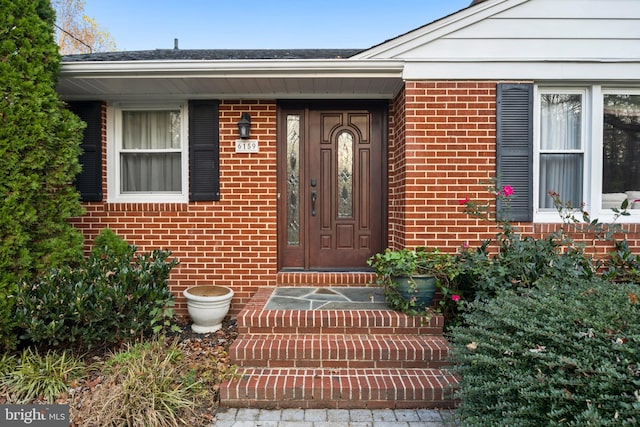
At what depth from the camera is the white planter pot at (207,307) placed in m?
3.95

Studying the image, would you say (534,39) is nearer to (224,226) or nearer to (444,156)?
(444,156)

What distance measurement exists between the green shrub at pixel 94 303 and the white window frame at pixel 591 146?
3.98 meters

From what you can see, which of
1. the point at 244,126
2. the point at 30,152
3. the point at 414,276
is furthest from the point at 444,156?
the point at 30,152

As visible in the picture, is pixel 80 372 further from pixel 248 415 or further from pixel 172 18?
pixel 172 18

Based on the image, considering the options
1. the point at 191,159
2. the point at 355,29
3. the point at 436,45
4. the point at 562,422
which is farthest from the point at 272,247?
the point at 355,29

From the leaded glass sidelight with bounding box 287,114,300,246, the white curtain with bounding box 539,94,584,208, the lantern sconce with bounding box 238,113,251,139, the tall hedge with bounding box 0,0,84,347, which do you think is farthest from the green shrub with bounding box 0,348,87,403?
the white curtain with bounding box 539,94,584,208

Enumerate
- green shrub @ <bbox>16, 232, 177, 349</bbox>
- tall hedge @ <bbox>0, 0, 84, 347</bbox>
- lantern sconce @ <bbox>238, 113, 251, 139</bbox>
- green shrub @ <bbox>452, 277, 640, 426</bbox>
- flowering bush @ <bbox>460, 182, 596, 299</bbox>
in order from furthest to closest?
lantern sconce @ <bbox>238, 113, 251, 139</bbox> → flowering bush @ <bbox>460, 182, 596, 299</bbox> → tall hedge @ <bbox>0, 0, 84, 347</bbox> → green shrub @ <bbox>16, 232, 177, 349</bbox> → green shrub @ <bbox>452, 277, 640, 426</bbox>

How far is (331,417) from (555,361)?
155cm

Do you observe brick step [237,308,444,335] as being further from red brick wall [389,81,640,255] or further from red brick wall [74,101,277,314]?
red brick wall [74,101,277,314]

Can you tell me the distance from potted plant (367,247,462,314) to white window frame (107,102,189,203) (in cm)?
253

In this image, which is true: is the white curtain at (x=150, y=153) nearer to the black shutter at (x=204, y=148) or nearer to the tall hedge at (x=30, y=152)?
the black shutter at (x=204, y=148)

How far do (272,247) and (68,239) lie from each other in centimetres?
207

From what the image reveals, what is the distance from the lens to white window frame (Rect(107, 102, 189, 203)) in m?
4.47

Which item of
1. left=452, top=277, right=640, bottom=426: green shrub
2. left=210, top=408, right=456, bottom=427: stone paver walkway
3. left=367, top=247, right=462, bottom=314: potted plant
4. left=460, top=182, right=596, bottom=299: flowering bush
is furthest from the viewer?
A: left=367, top=247, right=462, bottom=314: potted plant
